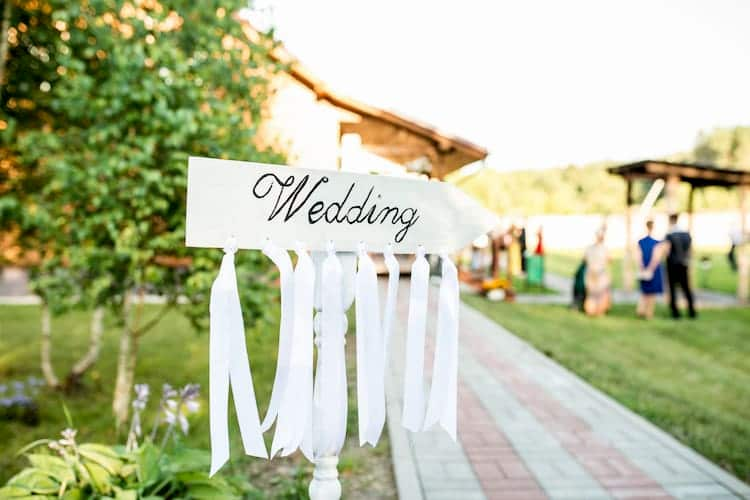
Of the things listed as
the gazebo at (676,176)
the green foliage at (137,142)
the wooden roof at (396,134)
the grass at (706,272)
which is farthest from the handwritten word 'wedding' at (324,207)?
the grass at (706,272)

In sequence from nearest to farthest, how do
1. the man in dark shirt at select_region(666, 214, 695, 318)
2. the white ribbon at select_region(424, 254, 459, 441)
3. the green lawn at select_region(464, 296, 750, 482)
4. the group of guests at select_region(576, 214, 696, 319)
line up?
the white ribbon at select_region(424, 254, 459, 441) < the green lawn at select_region(464, 296, 750, 482) < the group of guests at select_region(576, 214, 696, 319) < the man in dark shirt at select_region(666, 214, 695, 318)

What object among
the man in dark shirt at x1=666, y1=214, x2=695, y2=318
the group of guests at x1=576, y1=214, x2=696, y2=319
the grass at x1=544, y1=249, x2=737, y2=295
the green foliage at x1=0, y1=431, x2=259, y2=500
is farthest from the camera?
the grass at x1=544, y1=249, x2=737, y2=295

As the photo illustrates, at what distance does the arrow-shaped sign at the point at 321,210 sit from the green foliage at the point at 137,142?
273cm

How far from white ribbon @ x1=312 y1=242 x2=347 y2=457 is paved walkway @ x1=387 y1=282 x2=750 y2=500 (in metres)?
1.66

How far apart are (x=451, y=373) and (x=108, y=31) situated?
4.07 m

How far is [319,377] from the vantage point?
1789 mm

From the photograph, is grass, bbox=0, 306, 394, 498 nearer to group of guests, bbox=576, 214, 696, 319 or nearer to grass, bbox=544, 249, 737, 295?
group of guests, bbox=576, 214, 696, 319

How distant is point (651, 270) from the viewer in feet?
33.3

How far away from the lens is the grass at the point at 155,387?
364 centimetres

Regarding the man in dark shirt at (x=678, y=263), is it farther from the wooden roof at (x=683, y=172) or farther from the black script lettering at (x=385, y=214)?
the black script lettering at (x=385, y=214)

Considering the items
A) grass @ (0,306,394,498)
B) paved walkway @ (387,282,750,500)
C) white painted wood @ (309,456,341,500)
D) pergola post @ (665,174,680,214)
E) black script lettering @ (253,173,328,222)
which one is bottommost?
grass @ (0,306,394,498)

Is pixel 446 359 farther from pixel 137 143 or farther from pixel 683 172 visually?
pixel 683 172

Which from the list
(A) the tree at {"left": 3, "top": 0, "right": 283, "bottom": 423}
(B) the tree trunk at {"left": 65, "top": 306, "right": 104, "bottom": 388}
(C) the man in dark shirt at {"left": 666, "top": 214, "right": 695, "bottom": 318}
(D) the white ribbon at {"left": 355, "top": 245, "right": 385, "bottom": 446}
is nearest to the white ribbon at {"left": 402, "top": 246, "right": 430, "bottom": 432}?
(D) the white ribbon at {"left": 355, "top": 245, "right": 385, "bottom": 446}

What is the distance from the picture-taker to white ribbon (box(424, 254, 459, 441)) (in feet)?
6.16
